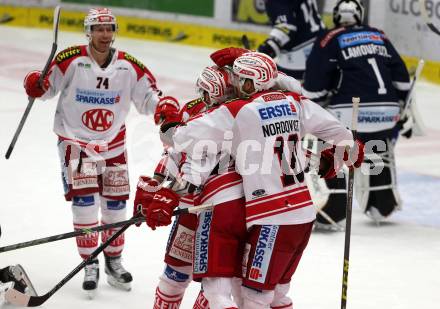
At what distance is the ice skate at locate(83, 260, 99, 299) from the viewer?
6684mm

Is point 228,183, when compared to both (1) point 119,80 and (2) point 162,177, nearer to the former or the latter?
(2) point 162,177

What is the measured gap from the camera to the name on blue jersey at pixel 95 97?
22.2 ft

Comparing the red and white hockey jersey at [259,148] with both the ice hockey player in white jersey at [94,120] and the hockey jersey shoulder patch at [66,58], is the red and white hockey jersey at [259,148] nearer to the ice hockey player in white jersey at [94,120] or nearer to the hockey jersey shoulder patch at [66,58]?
the ice hockey player in white jersey at [94,120]

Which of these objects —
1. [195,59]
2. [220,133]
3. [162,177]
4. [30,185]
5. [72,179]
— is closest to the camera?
[220,133]

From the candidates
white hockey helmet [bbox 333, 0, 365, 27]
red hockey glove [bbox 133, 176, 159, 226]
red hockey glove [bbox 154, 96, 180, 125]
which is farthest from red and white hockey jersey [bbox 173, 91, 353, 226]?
white hockey helmet [bbox 333, 0, 365, 27]

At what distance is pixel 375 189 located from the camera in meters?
8.42

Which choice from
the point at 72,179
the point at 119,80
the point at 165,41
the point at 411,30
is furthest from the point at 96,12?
the point at 165,41

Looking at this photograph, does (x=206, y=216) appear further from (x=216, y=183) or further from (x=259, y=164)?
(x=259, y=164)

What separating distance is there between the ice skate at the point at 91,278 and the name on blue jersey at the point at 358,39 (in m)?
2.65

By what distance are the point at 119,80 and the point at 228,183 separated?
72.4 inches

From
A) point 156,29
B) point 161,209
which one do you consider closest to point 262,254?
point 161,209

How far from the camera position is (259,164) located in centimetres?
516

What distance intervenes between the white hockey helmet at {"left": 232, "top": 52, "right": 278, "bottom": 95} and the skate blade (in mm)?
2075

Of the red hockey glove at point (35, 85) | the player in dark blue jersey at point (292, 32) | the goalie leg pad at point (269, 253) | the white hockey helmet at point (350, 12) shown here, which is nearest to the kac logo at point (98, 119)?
the red hockey glove at point (35, 85)
